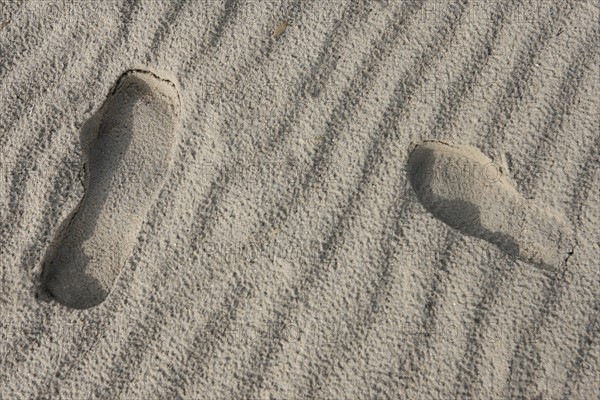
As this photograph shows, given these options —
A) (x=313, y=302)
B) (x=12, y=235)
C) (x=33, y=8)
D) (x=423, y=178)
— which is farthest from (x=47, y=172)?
(x=423, y=178)

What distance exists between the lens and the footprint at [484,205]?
1.12 metres

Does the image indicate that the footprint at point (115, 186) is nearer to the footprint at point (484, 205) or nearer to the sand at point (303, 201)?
the sand at point (303, 201)

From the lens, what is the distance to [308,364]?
108cm

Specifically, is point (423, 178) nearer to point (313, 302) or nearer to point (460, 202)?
point (460, 202)

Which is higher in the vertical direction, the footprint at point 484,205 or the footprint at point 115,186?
the footprint at point 484,205

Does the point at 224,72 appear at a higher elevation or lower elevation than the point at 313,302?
higher

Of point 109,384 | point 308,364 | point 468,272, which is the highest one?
point 468,272

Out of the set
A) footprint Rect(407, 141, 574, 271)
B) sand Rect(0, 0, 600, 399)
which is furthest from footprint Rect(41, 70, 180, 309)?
footprint Rect(407, 141, 574, 271)

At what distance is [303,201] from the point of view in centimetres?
115

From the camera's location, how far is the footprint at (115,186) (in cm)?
117

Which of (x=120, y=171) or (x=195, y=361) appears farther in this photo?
(x=120, y=171)

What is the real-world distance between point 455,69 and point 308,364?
64cm

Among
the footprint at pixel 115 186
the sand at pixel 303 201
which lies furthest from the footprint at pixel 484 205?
the footprint at pixel 115 186

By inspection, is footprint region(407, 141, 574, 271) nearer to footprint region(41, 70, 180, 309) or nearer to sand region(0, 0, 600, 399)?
sand region(0, 0, 600, 399)
